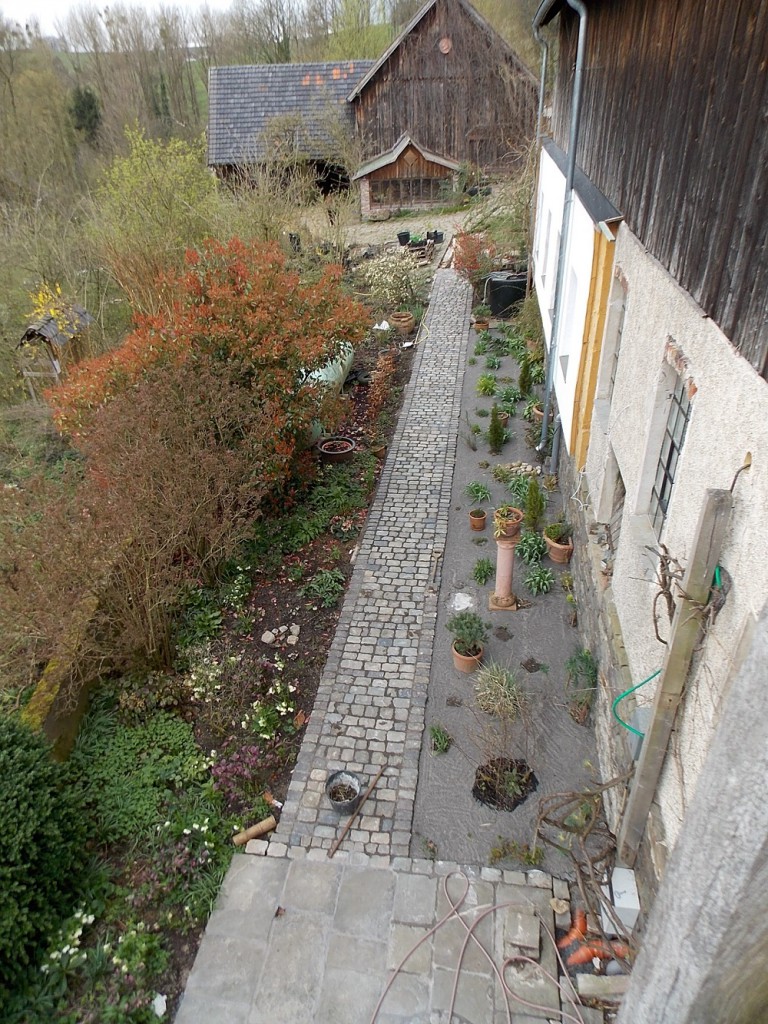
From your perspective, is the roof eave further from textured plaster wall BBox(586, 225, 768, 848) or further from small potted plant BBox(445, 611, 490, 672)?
small potted plant BBox(445, 611, 490, 672)

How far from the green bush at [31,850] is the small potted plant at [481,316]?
1251 centimetres

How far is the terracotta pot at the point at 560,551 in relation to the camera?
7777 mm

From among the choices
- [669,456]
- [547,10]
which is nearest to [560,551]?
[669,456]

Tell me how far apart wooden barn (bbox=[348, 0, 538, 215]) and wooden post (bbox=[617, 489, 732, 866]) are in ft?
84.0

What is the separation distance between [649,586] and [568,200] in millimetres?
5281

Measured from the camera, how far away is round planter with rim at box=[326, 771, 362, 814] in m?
5.34

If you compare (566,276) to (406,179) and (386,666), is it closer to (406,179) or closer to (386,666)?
(386,666)

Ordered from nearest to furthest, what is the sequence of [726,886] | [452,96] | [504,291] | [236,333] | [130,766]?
[726,886]
[130,766]
[236,333]
[504,291]
[452,96]

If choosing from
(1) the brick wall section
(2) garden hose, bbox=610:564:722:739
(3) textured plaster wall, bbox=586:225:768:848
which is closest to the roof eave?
(3) textured plaster wall, bbox=586:225:768:848

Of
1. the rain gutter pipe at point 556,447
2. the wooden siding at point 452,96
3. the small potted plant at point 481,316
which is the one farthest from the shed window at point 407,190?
the rain gutter pipe at point 556,447

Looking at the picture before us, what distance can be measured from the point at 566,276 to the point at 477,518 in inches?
131

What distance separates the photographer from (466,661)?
645 centimetres

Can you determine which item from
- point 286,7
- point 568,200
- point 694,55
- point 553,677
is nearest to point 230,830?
point 553,677

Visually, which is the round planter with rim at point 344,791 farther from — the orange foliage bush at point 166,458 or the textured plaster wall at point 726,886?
the textured plaster wall at point 726,886
